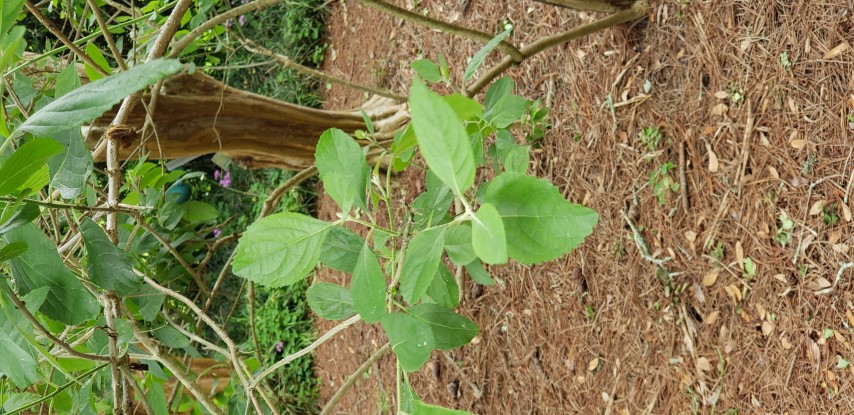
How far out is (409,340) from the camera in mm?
654

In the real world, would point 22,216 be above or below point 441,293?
above

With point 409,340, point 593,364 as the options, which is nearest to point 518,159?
point 409,340

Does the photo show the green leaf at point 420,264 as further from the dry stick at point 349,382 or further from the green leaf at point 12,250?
the dry stick at point 349,382

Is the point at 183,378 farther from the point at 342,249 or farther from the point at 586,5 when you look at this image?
the point at 586,5

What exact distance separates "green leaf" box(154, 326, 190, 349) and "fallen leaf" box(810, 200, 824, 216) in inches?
50.7

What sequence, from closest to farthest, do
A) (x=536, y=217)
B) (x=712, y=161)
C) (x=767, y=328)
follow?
(x=536, y=217), (x=767, y=328), (x=712, y=161)

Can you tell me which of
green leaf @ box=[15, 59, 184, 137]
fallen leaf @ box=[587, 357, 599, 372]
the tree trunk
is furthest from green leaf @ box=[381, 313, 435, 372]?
fallen leaf @ box=[587, 357, 599, 372]

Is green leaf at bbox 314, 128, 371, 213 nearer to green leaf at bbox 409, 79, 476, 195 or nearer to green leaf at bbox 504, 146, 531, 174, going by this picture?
green leaf at bbox 409, 79, 476, 195

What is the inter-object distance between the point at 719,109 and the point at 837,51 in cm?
28

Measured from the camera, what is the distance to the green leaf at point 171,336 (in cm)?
140

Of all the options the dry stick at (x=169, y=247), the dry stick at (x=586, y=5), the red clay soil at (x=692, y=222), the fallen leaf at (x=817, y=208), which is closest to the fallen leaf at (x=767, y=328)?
the red clay soil at (x=692, y=222)

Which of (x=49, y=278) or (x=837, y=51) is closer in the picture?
(x=49, y=278)

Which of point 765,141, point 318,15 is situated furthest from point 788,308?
point 318,15

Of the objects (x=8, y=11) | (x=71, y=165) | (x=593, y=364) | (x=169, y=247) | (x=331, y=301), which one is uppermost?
(x=8, y=11)
